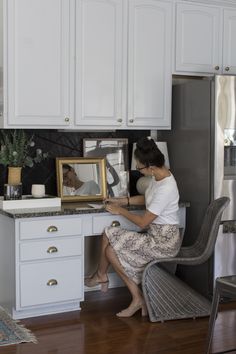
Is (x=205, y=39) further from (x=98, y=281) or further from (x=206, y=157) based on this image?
(x=98, y=281)

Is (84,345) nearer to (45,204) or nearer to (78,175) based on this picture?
(45,204)

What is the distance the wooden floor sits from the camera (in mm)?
3371

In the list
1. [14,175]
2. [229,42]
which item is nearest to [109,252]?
[14,175]

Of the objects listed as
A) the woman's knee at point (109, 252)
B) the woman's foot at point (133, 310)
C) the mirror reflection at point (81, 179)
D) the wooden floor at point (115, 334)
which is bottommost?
the wooden floor at point (115, 334)

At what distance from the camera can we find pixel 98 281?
164 inches

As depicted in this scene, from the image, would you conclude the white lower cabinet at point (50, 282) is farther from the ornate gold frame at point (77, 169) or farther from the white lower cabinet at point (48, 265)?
the ornate gold frame at point (77, 169)

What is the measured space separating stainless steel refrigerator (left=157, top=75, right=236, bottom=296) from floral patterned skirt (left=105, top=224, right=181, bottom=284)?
443mm

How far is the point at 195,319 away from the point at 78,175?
1.38m

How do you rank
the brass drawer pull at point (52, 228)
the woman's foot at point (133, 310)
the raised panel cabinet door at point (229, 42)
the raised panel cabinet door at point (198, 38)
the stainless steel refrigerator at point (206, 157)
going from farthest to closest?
the raised panel cabinet door at point (229, 42) < the raised panel cabinet door at point (198, 38) < the stainless steel refrigerator at point (206, 157) < the woman's foot at point (133, 310) < the brass drawer pull at point (52, 228)

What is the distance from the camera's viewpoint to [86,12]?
411cm

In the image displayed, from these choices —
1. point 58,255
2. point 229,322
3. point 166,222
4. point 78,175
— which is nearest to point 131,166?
point 78,175

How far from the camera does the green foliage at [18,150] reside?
404cm

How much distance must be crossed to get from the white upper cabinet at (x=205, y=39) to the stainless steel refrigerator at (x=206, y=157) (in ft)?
0.71

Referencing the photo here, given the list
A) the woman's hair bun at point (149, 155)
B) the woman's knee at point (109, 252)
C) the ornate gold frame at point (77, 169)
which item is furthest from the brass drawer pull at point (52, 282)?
the woman's hair bun at point (149, 155)
